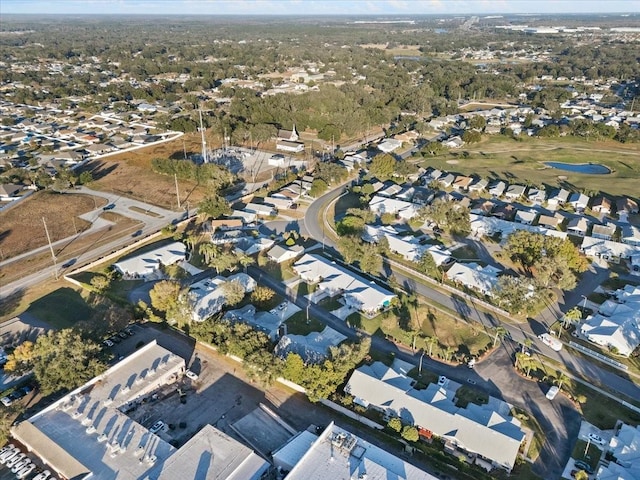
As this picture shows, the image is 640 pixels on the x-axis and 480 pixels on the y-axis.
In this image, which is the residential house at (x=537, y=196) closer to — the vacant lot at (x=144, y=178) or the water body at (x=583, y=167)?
the water body at (x=583, y=167)

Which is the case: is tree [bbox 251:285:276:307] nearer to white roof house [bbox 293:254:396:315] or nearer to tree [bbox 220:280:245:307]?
tree [bbox 220:280:245:307]

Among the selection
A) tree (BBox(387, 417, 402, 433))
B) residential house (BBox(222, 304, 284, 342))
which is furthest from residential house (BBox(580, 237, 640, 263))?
residential house (BBox(222, 304, 284, 342))

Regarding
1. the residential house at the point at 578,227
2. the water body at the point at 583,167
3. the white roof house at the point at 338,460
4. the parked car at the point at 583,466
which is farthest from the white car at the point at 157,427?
the water body at the point at 583,167

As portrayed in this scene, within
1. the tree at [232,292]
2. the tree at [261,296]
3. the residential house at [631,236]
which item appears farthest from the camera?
the residential house at [631,236]

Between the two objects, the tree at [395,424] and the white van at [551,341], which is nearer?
the tree at [395,424]

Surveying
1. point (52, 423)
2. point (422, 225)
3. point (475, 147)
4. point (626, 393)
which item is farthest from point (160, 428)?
point (475, 147)
